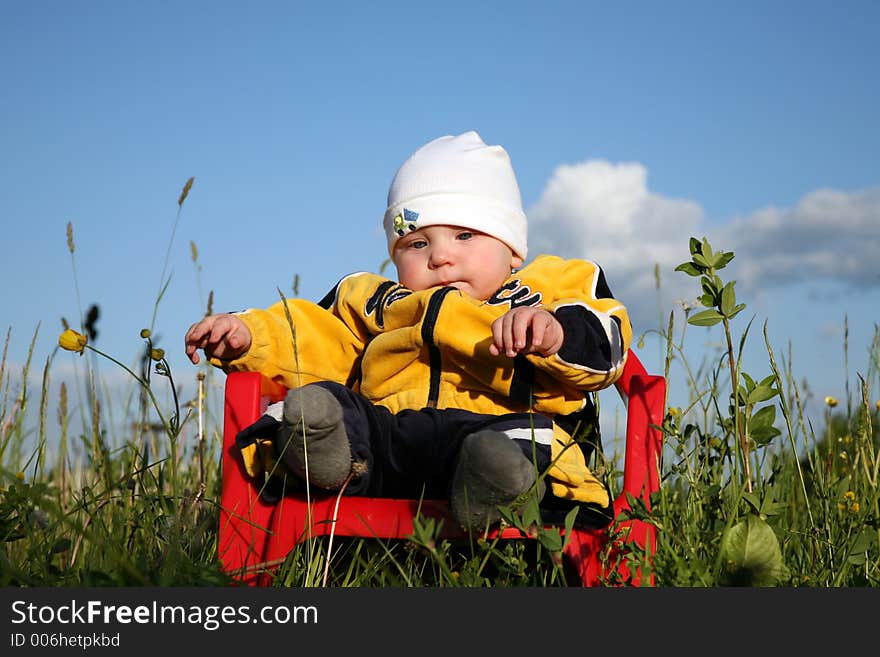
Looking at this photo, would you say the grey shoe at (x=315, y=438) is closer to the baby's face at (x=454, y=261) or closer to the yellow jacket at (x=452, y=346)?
the yellow jacket at (x=452, y=346)

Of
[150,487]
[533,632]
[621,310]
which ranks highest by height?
[621,310]

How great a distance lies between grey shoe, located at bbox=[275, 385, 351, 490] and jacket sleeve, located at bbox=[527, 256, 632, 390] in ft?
1.65

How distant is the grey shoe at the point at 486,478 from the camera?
70.5 inches

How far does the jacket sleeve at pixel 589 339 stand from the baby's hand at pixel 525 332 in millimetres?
58

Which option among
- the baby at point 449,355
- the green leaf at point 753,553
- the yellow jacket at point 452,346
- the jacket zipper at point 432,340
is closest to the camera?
the green leaf at point 753,553

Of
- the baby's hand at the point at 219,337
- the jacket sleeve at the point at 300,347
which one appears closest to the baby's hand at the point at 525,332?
the jacket sleeve at the point at 300,347

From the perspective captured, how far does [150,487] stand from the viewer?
2635mm

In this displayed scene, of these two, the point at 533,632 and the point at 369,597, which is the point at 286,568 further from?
the point at 533,632

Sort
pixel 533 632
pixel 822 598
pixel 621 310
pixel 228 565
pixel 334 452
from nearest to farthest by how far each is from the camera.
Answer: pixel 533 632 → pixel 822 598 → pixel 334 452 → pixel 228 565 → pixel 621 310

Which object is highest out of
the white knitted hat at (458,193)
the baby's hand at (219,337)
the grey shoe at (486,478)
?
the white knitted hat at (458,193)

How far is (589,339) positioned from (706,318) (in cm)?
34

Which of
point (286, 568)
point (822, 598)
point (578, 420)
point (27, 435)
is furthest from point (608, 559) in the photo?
point (27, 435)

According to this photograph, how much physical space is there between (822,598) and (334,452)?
1.02 metres

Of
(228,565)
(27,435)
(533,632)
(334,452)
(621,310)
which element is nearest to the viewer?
(533,632)
